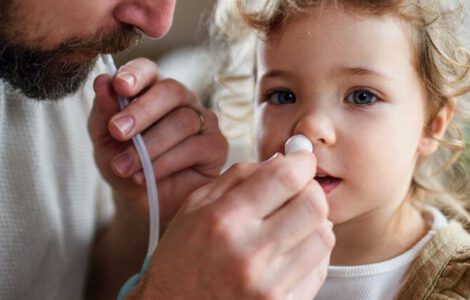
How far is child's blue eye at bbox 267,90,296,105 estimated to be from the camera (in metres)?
1.15

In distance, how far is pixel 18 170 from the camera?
1.33 meters

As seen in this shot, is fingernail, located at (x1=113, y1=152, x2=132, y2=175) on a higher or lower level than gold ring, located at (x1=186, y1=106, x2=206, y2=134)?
lower

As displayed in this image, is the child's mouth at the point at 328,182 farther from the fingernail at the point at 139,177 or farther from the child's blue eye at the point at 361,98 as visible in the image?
the fingernail at the point at 139,177

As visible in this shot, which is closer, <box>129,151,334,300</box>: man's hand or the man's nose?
<box>129,151,334,300</box>: man's hand

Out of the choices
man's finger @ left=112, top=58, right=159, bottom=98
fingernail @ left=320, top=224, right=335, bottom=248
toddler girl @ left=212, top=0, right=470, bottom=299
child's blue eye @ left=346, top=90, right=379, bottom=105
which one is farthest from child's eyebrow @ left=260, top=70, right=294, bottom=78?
fingernail @ left=320, top=224, right=335, bottom=248

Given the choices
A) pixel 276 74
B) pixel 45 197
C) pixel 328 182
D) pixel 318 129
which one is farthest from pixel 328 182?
pixel 45 197

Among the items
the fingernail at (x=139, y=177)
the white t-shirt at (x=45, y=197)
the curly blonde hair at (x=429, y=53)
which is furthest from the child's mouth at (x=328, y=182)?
the white t-shirt at (x=45, y=197)

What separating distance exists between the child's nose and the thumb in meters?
0.37

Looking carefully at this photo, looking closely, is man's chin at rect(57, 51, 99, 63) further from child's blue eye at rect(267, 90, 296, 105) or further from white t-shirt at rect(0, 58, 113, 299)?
child's blue eye at rect(267, 90, 296, 105)

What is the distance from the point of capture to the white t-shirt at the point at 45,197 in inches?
51.2

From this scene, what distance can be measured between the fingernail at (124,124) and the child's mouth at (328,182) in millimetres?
349

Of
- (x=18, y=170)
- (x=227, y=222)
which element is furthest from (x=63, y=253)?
(x=227, y=222)

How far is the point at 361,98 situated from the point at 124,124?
16.4 inches

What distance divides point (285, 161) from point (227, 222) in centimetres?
12
